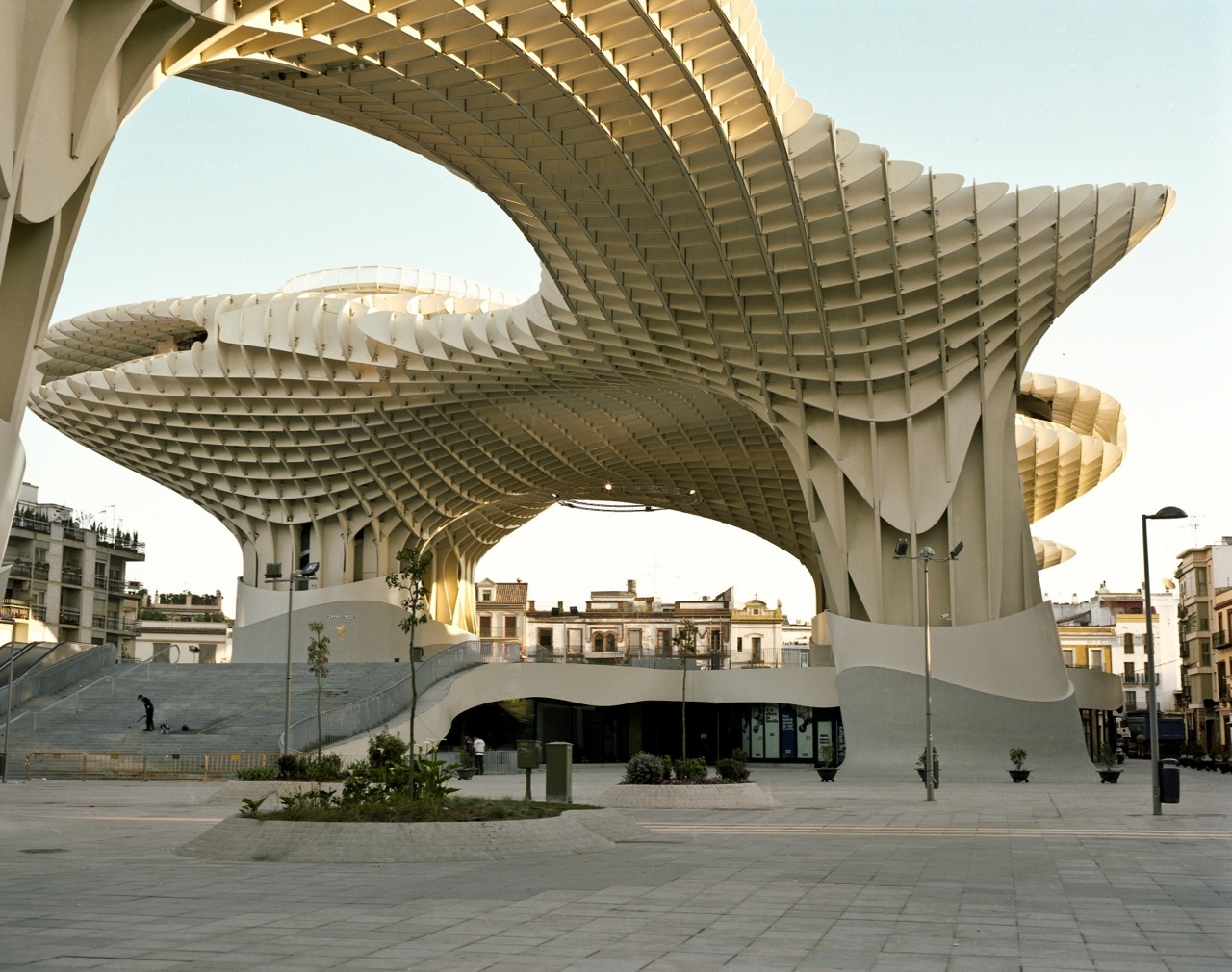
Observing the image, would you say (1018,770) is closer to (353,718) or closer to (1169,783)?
(1169,783)

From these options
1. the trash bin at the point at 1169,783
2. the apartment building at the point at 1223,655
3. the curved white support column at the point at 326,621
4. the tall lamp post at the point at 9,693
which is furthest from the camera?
the apartment building at the point at 1223,655

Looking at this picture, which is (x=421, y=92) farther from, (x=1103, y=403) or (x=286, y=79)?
(x=1103, y=403)

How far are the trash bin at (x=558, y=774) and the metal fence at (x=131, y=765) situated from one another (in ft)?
59.3

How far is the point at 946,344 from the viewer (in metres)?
44.8

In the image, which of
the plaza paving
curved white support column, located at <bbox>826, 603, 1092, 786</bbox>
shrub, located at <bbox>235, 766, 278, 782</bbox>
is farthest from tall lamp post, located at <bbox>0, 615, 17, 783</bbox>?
curved white support column, located at <bbox>826, 603, 1092, 786</bbox>

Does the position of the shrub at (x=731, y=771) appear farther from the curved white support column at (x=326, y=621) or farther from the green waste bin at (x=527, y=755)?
the curved white support column at (x=326, y=621)

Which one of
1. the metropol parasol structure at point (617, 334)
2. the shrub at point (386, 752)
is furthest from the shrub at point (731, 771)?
the metropol parasol structure at point (617, 334)

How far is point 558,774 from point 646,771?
4.27m

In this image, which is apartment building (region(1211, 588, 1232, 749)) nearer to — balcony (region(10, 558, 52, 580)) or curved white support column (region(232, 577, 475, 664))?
curved white support column (region(232, 577, 475, 664))

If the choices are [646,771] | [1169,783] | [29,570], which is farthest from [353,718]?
[29,570]

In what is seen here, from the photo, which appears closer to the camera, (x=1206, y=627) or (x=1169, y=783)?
(x=1169, y=783)

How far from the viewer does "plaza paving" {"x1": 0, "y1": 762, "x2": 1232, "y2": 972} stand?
32.8ft

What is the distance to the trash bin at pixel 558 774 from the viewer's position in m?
24.9

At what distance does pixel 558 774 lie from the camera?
24.9 m
